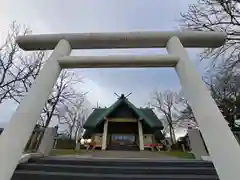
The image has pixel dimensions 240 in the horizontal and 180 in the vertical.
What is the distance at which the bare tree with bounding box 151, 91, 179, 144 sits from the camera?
1037 inches

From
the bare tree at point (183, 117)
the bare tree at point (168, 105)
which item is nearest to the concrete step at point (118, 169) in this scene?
the bare tree at point (183, 117)

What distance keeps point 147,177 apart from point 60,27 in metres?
6.96

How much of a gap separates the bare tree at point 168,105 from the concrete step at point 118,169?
23.8 meters

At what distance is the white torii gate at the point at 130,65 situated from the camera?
1261 millimetres

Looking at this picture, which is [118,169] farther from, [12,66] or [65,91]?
[65,91]

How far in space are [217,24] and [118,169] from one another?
307 inches

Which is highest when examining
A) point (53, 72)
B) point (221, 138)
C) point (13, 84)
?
point (13, 84)

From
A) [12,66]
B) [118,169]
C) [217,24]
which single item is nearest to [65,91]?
[12,66]

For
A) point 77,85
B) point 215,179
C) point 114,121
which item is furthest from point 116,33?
point 77,85

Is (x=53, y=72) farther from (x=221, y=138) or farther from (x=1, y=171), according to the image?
(x=221, y=138)

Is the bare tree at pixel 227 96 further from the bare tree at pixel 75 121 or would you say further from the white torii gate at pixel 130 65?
the bare tree at pixel 75 121

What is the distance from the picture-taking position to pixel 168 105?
89.4ft

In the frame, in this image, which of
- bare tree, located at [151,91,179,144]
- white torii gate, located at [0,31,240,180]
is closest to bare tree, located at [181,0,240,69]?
white torii gate, located at [0,31,240,180]

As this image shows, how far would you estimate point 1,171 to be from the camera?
48.0 inches
